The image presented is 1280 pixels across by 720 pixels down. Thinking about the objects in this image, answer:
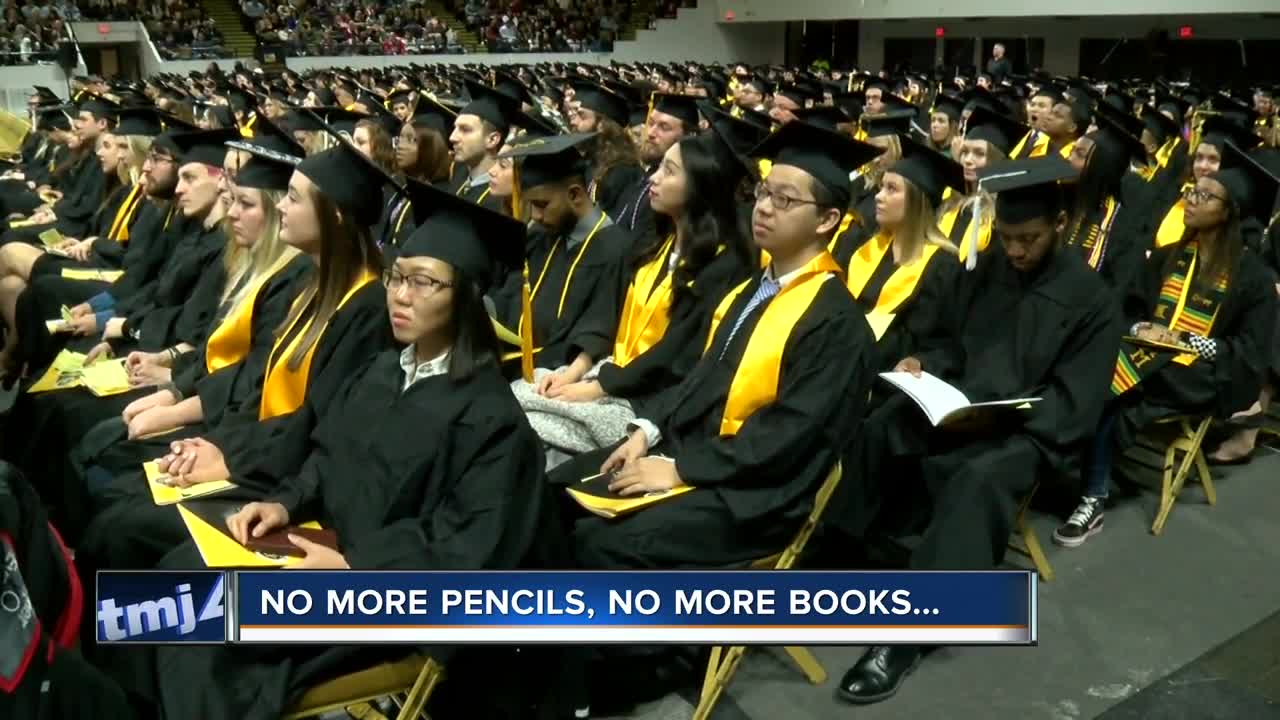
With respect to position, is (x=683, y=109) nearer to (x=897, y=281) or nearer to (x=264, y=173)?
(x=897, y=281)

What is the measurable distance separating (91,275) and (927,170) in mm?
4701

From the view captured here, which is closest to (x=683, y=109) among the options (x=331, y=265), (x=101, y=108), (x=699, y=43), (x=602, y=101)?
(x=602, y=101)

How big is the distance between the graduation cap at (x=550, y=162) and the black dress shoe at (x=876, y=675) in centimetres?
217

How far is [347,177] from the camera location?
3.27 m

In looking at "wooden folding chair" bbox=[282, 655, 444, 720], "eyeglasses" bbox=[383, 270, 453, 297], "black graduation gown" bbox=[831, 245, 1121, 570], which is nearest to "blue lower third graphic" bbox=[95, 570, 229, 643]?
"wooden folding chair" bbox=[282, 655, 444, 720]

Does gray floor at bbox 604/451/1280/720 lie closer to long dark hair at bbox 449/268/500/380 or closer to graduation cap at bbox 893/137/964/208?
long dark hair at bbox 449/268/500/380

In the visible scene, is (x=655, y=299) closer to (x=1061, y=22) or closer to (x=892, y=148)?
(x=892, y=148)

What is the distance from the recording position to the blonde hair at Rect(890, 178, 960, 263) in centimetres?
432

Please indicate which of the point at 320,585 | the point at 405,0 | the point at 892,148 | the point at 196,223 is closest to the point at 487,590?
the point at 320,585

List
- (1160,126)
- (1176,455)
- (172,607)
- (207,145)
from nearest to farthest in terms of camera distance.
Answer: (172,607)
(207,145)
(1176,455)
(1160,126)

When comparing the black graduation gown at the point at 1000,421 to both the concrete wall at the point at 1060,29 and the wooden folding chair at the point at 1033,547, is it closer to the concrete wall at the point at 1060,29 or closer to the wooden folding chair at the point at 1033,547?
the wooden folding chair at the point at 1033,547

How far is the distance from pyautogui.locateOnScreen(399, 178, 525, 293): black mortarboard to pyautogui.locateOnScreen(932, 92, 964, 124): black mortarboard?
21.8 ft

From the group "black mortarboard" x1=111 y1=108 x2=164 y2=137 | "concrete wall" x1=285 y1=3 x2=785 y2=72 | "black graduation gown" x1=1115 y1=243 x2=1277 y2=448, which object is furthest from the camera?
"concrete wall" x1=285 y1=3 x2=785 y2=72

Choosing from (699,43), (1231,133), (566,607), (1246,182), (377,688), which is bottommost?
(699,43)
